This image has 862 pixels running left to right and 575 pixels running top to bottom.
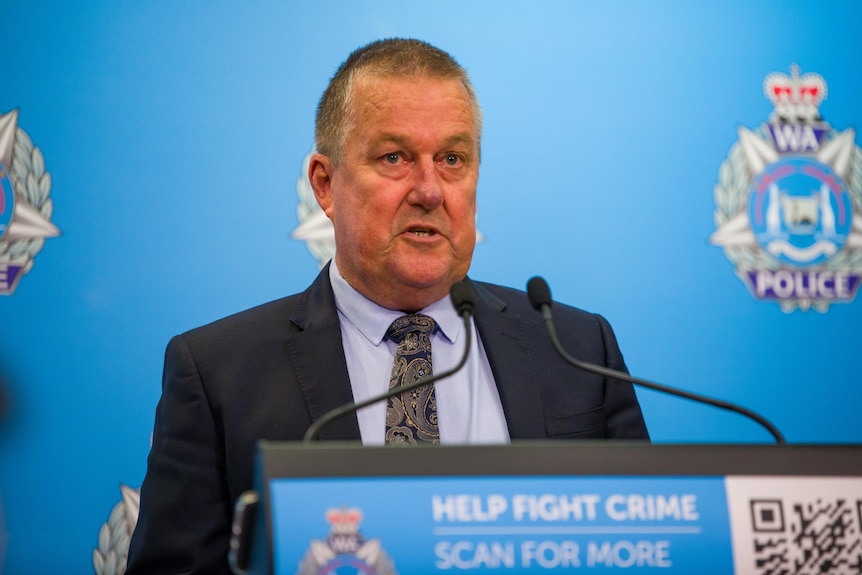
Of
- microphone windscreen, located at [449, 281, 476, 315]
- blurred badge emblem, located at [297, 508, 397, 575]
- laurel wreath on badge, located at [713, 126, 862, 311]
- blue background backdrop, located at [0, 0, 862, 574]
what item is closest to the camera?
blurred badge emblem, located at [297, 508, 397, 575]

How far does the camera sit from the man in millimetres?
2201

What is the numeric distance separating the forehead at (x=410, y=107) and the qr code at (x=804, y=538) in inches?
49.9

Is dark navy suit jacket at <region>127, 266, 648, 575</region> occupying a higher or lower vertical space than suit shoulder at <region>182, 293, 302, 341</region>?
lower

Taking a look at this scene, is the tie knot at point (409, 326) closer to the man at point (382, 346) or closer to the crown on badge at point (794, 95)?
the man at point (382, 346)

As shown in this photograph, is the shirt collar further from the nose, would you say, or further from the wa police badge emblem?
the wa police badge emblem

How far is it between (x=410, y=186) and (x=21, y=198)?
51.3 inches

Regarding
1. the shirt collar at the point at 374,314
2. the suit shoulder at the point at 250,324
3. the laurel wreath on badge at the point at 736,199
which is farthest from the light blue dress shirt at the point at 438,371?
the laurel wreath on badge at the point at 736,199

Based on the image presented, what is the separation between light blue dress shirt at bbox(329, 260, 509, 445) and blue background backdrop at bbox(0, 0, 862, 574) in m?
0.62

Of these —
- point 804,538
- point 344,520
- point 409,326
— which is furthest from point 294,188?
point 804,538

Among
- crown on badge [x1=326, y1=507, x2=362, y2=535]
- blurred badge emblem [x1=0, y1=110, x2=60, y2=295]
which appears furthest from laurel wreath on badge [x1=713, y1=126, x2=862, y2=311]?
crown on badge [x1=326, y1=507, x2=362, y2=535]

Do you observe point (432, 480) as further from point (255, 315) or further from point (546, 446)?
point (255, 315)

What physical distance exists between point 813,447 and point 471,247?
1150 mm

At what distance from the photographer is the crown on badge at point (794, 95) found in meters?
3.29

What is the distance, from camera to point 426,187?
231 cm
